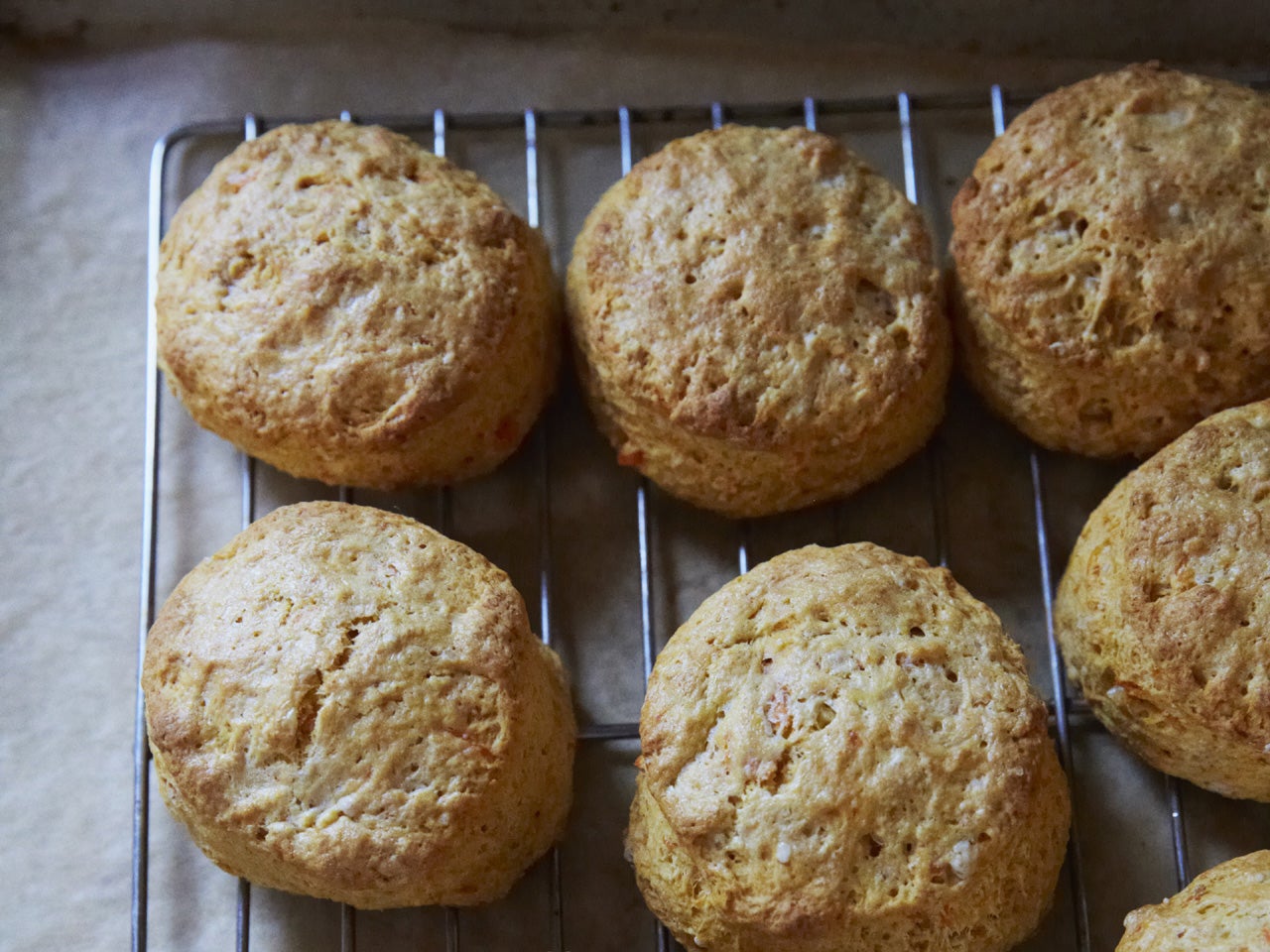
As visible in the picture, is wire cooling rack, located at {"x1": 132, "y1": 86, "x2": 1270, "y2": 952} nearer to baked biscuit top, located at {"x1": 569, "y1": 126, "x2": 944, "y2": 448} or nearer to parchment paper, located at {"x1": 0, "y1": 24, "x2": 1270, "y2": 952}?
parchment paper, located at {"x1": 0, "y1": 24, "x2": 1270, "y2": 952}

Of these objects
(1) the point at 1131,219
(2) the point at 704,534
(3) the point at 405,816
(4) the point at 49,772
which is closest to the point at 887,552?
(2) the point at 704,534

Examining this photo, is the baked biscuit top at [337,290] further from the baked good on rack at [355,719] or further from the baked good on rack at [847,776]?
the baked good on rack at [847,776]

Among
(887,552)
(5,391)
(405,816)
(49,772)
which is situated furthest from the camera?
(5,391)

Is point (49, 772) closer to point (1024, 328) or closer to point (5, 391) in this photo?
point (5, 391)

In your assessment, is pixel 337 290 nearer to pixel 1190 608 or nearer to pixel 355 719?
pixel 355 719

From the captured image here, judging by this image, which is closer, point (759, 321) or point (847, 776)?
point (847, 776)

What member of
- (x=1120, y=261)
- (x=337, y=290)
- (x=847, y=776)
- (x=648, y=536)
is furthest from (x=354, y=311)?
(x=1120, y=261)

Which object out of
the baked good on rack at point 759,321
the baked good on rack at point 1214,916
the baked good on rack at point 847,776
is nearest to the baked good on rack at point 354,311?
the baked good on rack at point 759,321
